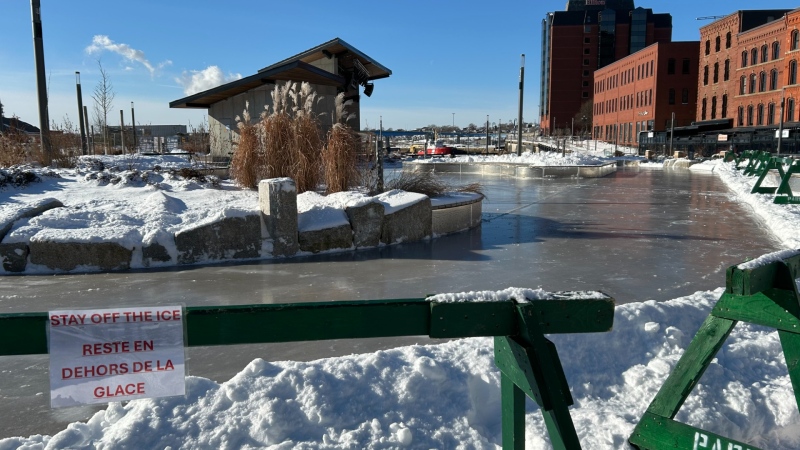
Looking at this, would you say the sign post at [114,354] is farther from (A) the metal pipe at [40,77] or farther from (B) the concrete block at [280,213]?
(A) the metal pipe at [40,77]

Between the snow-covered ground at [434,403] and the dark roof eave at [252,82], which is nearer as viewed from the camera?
the snow-covered ground at [434,403]

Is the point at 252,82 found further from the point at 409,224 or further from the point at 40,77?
the point at 409,224

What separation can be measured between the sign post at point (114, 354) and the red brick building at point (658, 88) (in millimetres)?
66938

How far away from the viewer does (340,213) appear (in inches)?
344

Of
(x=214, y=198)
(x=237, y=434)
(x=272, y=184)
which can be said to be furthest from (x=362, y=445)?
(x=214, y=198)

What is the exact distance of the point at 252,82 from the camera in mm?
20641

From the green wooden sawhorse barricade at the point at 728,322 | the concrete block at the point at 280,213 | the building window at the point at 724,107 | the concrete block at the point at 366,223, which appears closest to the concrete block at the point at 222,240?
the concrete block at the point at 280,213

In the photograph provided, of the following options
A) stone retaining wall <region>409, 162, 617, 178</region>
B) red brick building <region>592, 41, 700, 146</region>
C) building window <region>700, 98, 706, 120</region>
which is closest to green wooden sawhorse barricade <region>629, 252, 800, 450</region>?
stone retaining wall <region>409, 162, 617, 178</region>

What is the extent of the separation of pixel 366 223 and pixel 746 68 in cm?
5331

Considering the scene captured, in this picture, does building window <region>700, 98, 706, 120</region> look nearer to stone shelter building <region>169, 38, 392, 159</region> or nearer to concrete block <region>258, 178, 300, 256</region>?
stone shelter building <region>169, 38, 392, 159</region>

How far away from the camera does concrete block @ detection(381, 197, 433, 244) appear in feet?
29.9

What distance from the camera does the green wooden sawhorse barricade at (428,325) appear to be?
2.11 meters

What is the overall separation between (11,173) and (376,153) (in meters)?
5.99

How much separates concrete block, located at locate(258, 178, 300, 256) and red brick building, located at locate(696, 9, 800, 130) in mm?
47765
